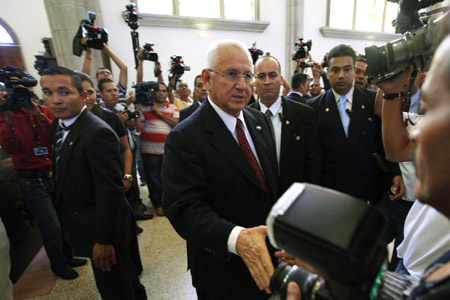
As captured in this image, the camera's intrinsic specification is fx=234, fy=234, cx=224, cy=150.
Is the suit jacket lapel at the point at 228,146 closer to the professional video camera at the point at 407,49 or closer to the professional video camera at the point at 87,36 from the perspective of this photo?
the professional video camera at the point at 407,49

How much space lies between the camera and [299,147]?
1.92m

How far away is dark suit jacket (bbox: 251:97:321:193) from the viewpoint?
188 centimetres

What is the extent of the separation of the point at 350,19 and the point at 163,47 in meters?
7.29

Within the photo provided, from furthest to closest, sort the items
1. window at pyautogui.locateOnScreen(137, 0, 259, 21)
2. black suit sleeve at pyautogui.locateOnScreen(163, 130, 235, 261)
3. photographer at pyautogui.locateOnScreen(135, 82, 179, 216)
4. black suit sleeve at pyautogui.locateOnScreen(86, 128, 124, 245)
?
window at pyautogui.locateOnScreen(137, 0, 259, 21)
photographer at pyautogui.locateOnScreen(135, 82, 179, 216)
black suit sleeve at pyautogui.locateOnScreen(86, 128, 124, 245)
black suit sleeve at pyautogui.locateOnScreen(163, 130, 235, 261)

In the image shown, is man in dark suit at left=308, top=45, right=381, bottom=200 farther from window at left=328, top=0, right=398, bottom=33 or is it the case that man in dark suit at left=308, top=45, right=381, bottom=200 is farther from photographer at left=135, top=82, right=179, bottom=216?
window at left=328, top=0, right=398, bottom=33

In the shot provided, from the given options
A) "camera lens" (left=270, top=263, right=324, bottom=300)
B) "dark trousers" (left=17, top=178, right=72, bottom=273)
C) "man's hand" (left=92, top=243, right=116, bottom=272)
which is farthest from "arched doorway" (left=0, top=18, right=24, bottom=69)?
"camera lens" (left=270, top=263, right=324, bottom=300)

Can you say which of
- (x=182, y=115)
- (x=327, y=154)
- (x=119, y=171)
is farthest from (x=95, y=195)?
(x=327, y=154)

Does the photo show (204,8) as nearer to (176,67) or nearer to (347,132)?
(176,67)

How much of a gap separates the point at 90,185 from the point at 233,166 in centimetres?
99

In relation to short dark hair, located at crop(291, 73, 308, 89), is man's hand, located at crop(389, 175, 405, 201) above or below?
below

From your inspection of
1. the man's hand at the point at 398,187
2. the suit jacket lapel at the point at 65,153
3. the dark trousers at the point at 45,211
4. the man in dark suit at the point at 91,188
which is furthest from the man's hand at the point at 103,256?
the man's hand at the point at 398,187

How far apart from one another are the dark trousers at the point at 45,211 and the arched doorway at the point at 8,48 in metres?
4.66

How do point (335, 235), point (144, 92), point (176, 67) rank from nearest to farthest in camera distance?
point (335, 235) → point (144, 92) → point (176, 67)

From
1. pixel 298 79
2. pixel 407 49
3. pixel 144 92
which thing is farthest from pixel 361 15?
pixel 407 49
